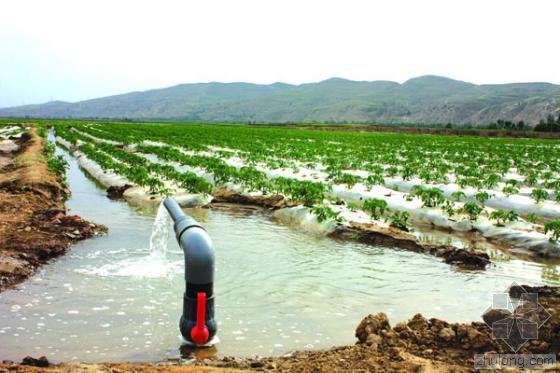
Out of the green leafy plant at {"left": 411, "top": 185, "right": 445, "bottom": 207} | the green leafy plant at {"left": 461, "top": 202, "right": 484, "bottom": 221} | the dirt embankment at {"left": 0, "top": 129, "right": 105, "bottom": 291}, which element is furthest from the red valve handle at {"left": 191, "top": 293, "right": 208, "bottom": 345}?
the green leafy plant at {"left": 411, "top": 185, "right": 445, "bottom": 207}

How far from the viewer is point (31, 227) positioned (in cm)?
909

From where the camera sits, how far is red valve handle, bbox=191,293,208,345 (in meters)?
4.83

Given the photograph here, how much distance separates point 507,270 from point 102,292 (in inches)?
265

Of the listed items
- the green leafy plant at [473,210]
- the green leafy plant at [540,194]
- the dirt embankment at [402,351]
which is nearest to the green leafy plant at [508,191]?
the green leafy plant at [540,194]

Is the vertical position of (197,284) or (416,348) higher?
(197,284)

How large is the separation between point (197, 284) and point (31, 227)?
5702 millimetres

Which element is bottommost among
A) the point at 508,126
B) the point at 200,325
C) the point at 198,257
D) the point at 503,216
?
the point at 200,325

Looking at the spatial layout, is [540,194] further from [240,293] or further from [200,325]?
[200,325]

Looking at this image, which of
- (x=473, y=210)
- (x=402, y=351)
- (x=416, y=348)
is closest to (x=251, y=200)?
(x=473, y=210)

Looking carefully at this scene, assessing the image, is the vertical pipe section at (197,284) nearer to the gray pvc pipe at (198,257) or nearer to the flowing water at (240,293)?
the gray pvc pipe at (198,257)

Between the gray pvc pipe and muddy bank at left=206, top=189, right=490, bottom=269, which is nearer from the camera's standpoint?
the gray pvc pipe

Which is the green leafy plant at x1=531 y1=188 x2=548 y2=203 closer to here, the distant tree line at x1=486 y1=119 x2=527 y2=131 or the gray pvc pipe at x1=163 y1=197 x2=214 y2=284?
the gray pvc pipe at x1=163 y1=197 x2=214 y2=284

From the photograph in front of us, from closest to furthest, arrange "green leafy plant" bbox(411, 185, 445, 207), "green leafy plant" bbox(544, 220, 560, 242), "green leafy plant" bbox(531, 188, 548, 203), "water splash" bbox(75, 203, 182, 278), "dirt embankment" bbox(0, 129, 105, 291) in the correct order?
"dirt embankment" bbox(0, 129, 105, 291)
"water splash" bbox(75, 203, 182, 278)
"green leafy plant" bbox(544, 220, 560, 242)
"green leafy plant" bbox(411, 185, 445, 207)
"green leafy plant" bbox(531, 188, 548, 203)

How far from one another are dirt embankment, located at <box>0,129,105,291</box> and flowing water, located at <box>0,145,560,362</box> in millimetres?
295
